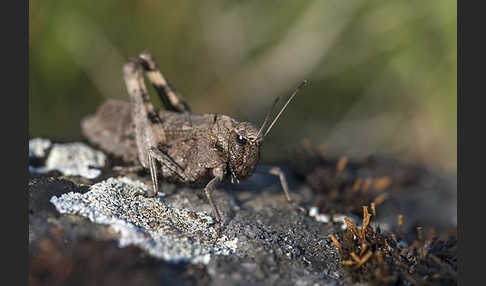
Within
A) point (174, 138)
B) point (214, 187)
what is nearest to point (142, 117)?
point (174, 138)

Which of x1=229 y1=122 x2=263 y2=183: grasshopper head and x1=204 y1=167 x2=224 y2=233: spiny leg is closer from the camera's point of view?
x1=204 y1=167 x2=224 y2=233: spiny leg

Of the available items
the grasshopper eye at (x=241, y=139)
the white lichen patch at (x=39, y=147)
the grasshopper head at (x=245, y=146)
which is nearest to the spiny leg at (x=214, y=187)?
the grasshopper head at (x=245, y=146)

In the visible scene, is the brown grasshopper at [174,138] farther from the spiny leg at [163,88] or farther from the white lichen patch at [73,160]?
the white lichen patch at [73,160]

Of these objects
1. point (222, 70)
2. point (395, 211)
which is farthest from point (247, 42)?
point (395, 211)

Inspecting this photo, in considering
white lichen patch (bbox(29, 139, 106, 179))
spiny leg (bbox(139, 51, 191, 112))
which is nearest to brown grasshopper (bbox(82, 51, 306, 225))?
spiny leg (bbox(139, 51, 191, 112))

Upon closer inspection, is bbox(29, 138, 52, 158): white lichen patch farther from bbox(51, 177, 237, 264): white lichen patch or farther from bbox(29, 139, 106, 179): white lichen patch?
bbox(51, 177, 237, 264): white lichen patch
